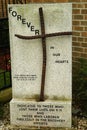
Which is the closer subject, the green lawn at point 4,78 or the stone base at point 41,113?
the stone base at point 41,113

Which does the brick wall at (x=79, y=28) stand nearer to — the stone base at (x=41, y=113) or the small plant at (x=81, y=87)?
the small plant at (x=81, y=87)

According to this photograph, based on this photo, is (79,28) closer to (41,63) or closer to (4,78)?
(41,63)

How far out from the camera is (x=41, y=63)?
4.14 meters

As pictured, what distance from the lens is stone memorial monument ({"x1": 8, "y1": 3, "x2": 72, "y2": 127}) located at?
13.1 feet

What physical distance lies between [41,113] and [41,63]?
2.13 ft

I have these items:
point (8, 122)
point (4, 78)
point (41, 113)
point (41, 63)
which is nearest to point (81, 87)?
point (41, 113)

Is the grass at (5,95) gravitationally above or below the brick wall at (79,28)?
below

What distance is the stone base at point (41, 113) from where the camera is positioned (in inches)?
166

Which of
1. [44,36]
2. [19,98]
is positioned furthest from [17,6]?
[19,98]

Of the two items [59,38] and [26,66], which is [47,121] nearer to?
[26,66]

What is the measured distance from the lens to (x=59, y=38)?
4.03m

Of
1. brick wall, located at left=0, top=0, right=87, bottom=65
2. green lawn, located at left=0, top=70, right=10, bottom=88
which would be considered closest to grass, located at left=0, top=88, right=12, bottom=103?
green lawn, located at left=0, top=70, right=10, bottom=88

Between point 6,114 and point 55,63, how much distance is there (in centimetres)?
118

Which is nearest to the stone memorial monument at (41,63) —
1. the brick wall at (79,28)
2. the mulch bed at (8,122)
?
the mulch bed at (8,122)
